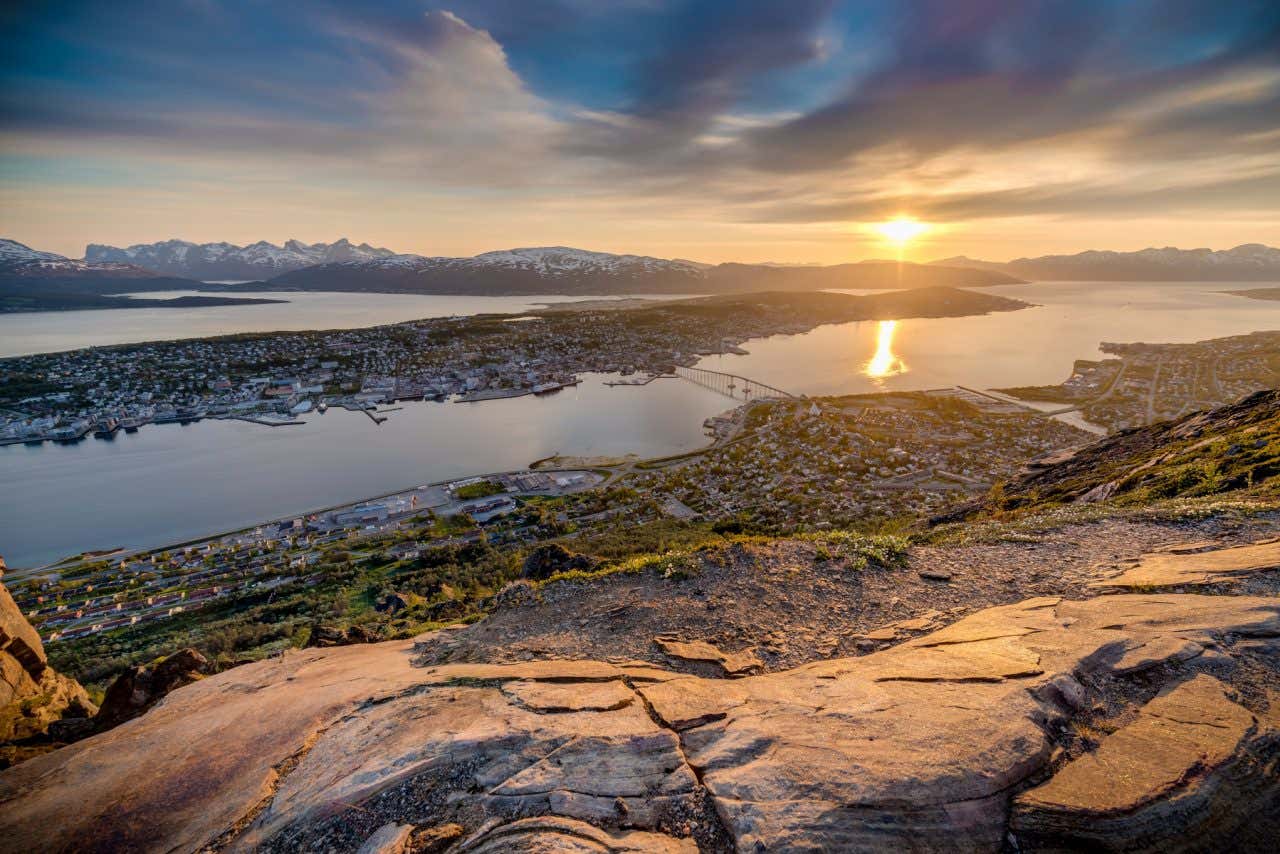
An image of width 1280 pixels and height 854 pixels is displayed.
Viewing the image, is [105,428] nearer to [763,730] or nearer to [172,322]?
[763,730]

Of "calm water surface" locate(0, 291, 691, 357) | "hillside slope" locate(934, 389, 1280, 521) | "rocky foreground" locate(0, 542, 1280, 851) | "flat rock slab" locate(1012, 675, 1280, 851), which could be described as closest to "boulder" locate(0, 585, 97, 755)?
"rocky foreground" locate(0, 542, 1280, 851)

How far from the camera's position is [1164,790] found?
3.39 m

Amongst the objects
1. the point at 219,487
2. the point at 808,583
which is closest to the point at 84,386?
the point at 219,487

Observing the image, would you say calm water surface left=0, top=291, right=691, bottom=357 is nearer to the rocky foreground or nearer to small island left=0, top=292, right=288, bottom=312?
small island left=0, top=292, right=288, bottom=312

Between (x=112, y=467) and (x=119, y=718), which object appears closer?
(x=119, y=718)

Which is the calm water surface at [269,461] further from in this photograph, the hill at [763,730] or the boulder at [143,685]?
the hill at [763,730]

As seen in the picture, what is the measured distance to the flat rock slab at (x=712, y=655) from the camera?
20.7ft

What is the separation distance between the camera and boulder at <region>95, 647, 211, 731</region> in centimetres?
718

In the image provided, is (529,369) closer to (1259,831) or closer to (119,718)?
(119,718)

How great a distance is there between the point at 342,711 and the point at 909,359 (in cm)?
10921

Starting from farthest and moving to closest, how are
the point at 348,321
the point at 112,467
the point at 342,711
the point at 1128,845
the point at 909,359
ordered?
the point at 348,321 → the point at 909,359 → the point at 112,467 → the point at 342,711 → the point at 1128,845

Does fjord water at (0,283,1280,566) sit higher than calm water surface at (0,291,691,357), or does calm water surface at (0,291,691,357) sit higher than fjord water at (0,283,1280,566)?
calm water surface at (0,291,691,357)

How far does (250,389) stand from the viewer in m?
75.4

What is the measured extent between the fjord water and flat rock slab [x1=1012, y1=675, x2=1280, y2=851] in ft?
155
